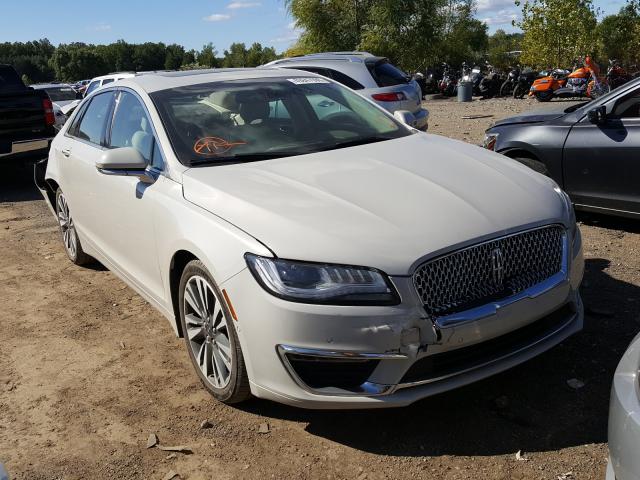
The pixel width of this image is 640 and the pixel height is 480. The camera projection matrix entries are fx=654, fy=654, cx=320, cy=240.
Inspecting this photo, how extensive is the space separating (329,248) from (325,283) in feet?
0.50

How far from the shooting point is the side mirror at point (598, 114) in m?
5.57

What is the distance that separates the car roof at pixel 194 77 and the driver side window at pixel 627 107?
2715mm

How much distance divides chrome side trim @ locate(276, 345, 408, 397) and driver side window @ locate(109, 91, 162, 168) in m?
1.60

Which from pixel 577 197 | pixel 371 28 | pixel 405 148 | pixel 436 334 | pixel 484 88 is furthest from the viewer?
pixel 371 28

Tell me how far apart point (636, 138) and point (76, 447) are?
15.4ft

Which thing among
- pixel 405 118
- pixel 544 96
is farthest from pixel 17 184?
pixel 544 96

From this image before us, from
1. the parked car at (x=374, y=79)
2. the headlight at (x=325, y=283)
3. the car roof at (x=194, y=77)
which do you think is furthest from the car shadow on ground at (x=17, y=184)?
the headlight at (x=325, y=283)

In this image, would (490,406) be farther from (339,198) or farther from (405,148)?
(405,148)

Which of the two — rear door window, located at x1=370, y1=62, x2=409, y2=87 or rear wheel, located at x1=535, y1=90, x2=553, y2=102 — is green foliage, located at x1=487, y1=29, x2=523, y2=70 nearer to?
rear wheel, located at x1=535, y1=90, x2=553, y2=102

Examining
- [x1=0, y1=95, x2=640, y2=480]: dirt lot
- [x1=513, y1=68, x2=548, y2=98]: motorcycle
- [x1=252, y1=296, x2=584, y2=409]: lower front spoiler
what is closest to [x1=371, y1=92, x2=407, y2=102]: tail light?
[x1=0, y1=95, x2=640, y2=480]: dirt lot

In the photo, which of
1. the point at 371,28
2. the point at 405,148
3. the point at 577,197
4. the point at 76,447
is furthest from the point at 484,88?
the point at 76,447

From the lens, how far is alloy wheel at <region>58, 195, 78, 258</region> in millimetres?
5751

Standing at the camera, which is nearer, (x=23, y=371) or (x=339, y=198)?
(x=339, y=198)

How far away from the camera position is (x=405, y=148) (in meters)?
4.00
